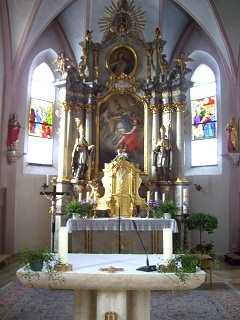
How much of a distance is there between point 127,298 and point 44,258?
3.69 ft

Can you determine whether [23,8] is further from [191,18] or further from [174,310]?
[174,310]

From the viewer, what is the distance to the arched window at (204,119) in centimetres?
1498

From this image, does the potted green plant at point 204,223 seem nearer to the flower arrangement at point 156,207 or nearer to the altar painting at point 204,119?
the flower arrangement at point 156,207

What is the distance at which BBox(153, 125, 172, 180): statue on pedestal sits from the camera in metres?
12.9

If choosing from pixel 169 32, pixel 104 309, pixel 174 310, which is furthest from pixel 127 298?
pixel 169 32

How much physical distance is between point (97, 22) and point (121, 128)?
189 inches

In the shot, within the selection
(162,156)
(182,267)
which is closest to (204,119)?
(162,156)

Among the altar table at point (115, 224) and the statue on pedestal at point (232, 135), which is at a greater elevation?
the statue on pedestal at point (232, 135)

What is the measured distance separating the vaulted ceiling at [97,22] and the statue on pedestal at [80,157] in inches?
138

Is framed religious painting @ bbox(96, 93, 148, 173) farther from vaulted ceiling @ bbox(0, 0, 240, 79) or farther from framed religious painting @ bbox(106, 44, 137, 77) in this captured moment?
vaulted ceiling @ bbox(0, 0, 240, 79)

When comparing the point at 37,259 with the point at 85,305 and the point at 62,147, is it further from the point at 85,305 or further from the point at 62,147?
the point at 62,147

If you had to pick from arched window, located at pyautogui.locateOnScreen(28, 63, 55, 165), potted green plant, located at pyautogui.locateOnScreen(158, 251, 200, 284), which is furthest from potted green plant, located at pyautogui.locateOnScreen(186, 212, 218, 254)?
potted green plant, located at pyautogui.locateOnScreen(158, 251, 200, 284)

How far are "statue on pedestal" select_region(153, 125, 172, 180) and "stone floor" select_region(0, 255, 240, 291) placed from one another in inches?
132

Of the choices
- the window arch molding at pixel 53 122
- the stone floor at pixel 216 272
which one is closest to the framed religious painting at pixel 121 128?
the window arch molding at pixel 53 122
